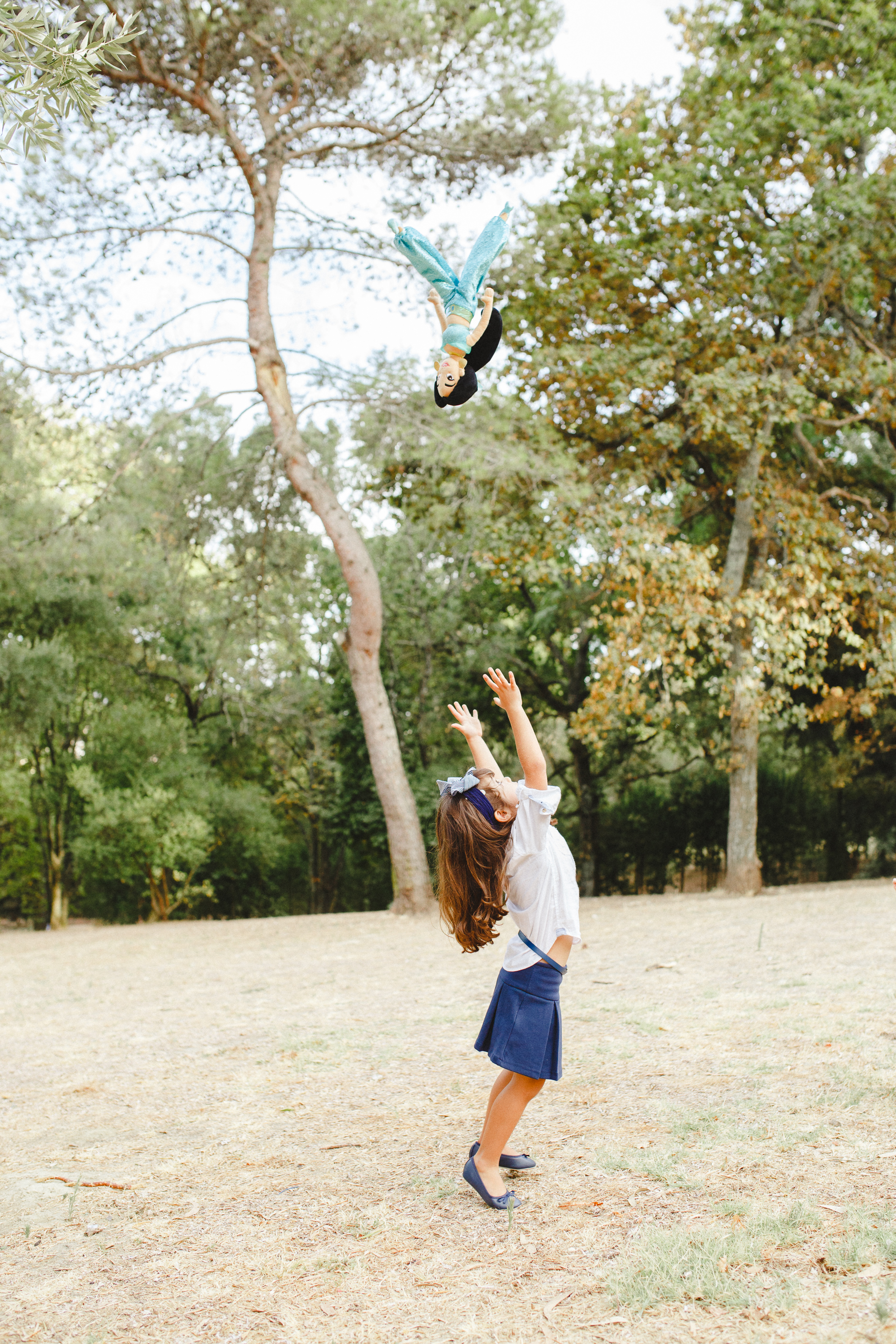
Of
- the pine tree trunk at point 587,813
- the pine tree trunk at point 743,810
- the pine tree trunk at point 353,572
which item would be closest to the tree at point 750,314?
the pine tree trunk at point 743,810

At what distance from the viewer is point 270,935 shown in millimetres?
10508

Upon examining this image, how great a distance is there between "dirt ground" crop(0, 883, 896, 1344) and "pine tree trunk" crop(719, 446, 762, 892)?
553 cm

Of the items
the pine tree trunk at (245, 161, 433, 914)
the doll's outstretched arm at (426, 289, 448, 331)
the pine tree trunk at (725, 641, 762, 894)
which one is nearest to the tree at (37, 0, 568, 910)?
the pine tree trunk at (245, 161, 433, 914)

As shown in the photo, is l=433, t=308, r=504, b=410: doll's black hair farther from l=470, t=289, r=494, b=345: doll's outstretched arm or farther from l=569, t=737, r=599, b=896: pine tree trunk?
l=569, t=737, r=599, b=896: pine tree trunk

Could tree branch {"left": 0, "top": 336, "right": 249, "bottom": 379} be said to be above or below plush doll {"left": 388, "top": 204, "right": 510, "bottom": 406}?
above

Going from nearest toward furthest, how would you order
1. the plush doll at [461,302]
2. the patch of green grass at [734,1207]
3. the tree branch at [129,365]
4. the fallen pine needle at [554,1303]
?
1. the fallen pine needle at [554,1303]
2. the patch of green grass at [734,1207]
3. the plush doll at [461,302]
4. the tree branch at [129,365]

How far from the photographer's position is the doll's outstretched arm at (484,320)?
3076 mm

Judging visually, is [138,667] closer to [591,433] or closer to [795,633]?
[591,433]

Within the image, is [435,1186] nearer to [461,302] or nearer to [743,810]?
[461,302]

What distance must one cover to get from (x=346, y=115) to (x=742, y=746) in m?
8.00

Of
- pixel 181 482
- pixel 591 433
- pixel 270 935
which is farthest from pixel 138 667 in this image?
pixel 591 433

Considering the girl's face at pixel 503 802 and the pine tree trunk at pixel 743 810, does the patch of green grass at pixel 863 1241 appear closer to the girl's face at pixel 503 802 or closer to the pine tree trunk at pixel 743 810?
the girl's face at pixel 503 802

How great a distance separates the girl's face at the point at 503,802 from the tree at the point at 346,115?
7503 mm

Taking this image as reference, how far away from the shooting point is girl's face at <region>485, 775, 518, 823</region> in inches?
108
